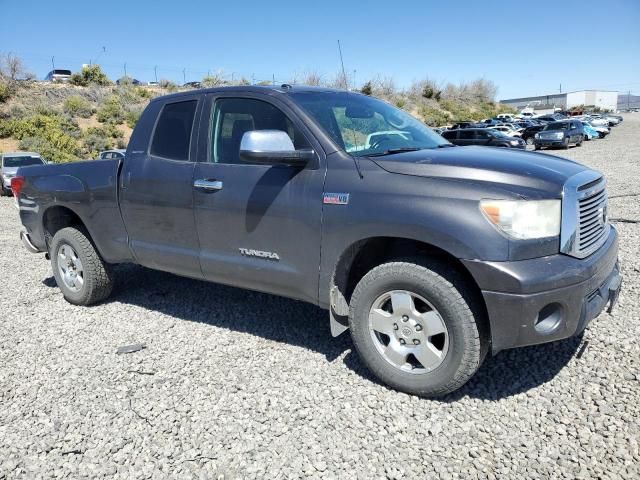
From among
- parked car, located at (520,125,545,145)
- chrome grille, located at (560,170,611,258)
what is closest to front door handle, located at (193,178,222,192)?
chrome grille, located at (560,170,611,258)

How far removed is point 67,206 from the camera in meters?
4.89

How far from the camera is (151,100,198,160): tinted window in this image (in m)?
4.07

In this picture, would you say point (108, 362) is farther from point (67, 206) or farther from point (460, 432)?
point (460, 432)

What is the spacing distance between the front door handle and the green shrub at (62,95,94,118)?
3438 centimetres

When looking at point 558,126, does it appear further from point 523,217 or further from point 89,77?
point 89,77

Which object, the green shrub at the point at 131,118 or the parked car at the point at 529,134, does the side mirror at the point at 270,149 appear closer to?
the green shrub at the point at 131,118

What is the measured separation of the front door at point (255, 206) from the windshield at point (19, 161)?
15.4 metres

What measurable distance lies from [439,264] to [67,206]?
369 cm

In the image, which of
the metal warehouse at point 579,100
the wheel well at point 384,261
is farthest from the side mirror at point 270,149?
the metal warehouse at point 579,100

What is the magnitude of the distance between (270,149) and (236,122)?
804 mm

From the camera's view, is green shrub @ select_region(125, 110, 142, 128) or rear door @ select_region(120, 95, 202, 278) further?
green shrub @ select_region(125, 110, 142, 128)

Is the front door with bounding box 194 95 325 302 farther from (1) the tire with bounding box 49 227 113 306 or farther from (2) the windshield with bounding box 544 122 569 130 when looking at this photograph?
(2) the windshield with bounding box 544 122 569 130

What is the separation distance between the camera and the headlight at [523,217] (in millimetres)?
2699

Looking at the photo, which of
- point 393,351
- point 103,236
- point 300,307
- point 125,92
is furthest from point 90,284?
point 125,92
